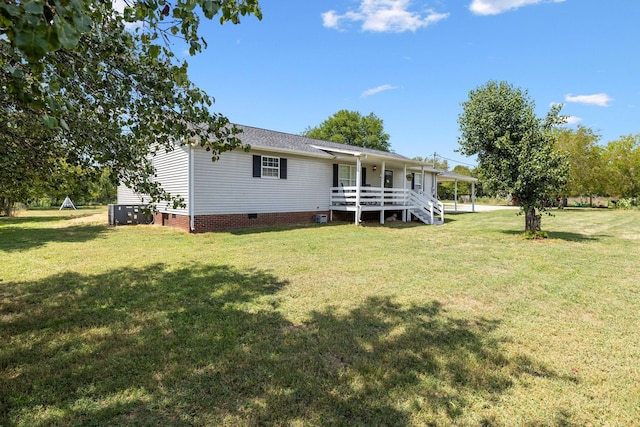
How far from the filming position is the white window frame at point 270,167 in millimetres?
14016

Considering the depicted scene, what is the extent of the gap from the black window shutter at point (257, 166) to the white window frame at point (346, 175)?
17.0 ft

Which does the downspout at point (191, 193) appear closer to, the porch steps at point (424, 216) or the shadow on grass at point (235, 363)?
the shadow on grass at point (235, 363)

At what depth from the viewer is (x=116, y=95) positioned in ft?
10.5

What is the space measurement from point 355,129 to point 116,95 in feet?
147

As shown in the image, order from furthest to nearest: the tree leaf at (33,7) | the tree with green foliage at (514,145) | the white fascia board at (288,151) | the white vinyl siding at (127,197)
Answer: the white vinyl siding at (127,197) → the white fascia board at (288,151) → the tree with green foliage at (514,145) → the tree leaf at (33,7)

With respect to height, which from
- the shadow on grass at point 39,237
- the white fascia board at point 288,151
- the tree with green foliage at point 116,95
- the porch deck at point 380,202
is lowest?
the shadow on grass at point 39,237

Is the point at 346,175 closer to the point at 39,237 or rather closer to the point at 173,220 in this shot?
the point at 173,220

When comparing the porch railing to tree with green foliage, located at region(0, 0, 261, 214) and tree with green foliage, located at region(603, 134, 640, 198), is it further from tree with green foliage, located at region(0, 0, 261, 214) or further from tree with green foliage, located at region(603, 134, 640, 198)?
tree with green foliage, located at region(603, 134, 640, 198)

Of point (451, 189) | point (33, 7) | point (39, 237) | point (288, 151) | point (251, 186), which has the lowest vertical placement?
point (39, 237)

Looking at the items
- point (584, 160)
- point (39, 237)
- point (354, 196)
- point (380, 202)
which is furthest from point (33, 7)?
point (584, 160)

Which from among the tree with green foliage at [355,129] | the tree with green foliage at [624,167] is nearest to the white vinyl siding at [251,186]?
the tree with green foliage at [355,129]

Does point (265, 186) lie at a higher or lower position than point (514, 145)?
lower

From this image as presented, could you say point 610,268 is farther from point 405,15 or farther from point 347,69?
point 347,69

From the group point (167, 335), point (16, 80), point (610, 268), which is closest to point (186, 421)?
point (167, 335)
